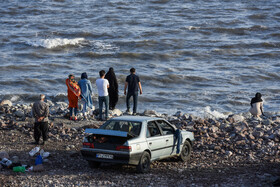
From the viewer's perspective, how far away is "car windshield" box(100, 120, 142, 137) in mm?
11008

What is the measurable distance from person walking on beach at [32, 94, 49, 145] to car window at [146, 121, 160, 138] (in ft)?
11.0

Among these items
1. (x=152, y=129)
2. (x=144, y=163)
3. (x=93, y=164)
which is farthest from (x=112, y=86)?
(x=144, y=163)

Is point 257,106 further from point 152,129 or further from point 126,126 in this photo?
point 126,126

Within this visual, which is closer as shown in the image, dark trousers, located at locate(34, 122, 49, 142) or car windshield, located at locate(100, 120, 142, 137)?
car windshield, located at locate(100, 120, 142, 137)

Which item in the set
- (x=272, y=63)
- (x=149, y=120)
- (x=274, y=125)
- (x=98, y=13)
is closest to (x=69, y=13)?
(x=98, y=13)

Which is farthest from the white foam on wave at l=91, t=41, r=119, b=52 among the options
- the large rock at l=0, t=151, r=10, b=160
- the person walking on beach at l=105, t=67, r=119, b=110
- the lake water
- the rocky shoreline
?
the large rock at l=0, t=151, r=10, b=160

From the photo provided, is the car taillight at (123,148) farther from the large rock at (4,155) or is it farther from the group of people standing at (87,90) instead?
the group of people standing at (87,90)

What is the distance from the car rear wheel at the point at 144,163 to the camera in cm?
1071

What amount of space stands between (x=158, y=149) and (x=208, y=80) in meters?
17.7

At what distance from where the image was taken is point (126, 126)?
11180 mm

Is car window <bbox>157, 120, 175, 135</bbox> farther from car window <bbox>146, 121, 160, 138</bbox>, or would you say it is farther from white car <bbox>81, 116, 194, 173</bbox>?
car window <bbox>146, 121, 160, 138</bbox>

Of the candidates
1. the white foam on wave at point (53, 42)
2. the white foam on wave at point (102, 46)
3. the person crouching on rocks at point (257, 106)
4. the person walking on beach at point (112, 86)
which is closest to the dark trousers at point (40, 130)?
the person walking on beach at point (112, 86)

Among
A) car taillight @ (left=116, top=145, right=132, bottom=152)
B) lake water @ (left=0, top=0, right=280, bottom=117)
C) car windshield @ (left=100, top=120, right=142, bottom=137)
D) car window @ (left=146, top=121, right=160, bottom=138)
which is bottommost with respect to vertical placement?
lake water @ (left=0, top=0, right=280, bottom=117)

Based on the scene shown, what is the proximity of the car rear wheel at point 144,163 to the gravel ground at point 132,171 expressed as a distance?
0.49ft
